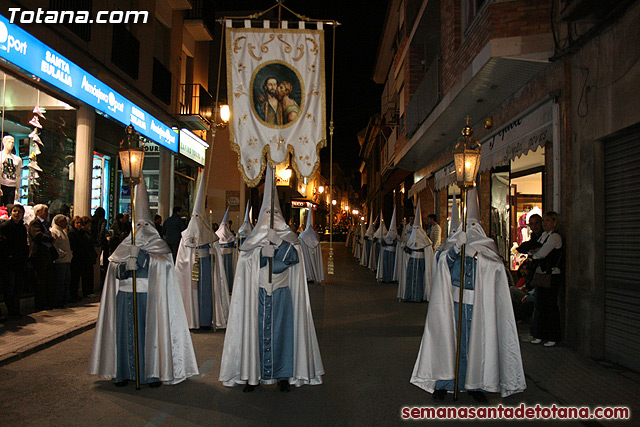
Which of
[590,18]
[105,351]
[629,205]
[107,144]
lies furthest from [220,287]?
[107,144]

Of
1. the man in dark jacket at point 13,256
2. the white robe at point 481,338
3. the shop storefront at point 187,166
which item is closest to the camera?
the white robe at point 481,338

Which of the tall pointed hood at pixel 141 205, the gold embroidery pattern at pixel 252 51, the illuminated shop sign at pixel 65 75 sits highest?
the illuminated shop sign at pixel 65 75

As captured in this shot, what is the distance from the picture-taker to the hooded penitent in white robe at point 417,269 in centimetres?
1244

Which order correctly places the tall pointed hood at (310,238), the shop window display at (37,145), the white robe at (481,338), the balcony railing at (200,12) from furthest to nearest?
the balcony railing at (200,12), the tall pointed hood at (310,238), the shop window display at (37,145), the white robe at (481,338)

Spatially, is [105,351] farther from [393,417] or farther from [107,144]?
[107,144]

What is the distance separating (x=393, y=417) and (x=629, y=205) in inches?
168

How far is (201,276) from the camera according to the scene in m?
9.18

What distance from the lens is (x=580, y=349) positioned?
7.16 metres

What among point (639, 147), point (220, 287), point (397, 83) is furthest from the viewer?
point (397, 83)

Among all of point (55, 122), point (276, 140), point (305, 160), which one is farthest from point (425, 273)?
point (55, 122)

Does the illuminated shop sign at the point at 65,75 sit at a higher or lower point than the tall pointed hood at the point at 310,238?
higher

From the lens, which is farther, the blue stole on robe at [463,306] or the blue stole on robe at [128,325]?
the blue stole on robe at [128,325]

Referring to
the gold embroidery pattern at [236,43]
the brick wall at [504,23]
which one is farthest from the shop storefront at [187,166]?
the gold embroidery pattern at [236,43]

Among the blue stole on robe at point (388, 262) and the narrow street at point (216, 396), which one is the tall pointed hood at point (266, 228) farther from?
the blue stole on robe at point (388, 262)
